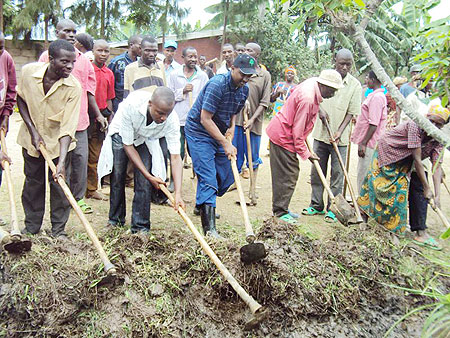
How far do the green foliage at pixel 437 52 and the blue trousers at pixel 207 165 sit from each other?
239 centimetres

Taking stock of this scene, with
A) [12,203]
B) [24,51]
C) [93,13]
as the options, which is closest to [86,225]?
[12,203]

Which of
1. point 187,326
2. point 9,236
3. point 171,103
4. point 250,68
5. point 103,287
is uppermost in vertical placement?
Answer: point 250,68

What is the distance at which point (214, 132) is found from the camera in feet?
14.1

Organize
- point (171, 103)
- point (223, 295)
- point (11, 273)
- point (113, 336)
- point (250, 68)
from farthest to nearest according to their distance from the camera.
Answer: point (250, 68)
point (171, 103)
point (223, 295)
point (11, 273)
point (113, 336)

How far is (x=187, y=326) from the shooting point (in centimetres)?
320

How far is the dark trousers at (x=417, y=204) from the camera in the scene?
5.14 m

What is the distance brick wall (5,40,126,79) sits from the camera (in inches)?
575

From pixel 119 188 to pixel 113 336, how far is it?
1799mm

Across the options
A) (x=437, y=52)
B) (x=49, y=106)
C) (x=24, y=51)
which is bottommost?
(x=49, y=106)

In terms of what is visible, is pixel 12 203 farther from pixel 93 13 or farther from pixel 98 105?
pixel 93 13

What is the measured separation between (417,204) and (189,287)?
310cm

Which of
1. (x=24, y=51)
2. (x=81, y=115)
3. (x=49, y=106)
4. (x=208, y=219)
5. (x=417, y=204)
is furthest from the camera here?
(x=24, y=51)

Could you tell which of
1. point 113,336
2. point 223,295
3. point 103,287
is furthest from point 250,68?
point 113,336

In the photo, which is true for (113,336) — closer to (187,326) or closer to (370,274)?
(187,326)
